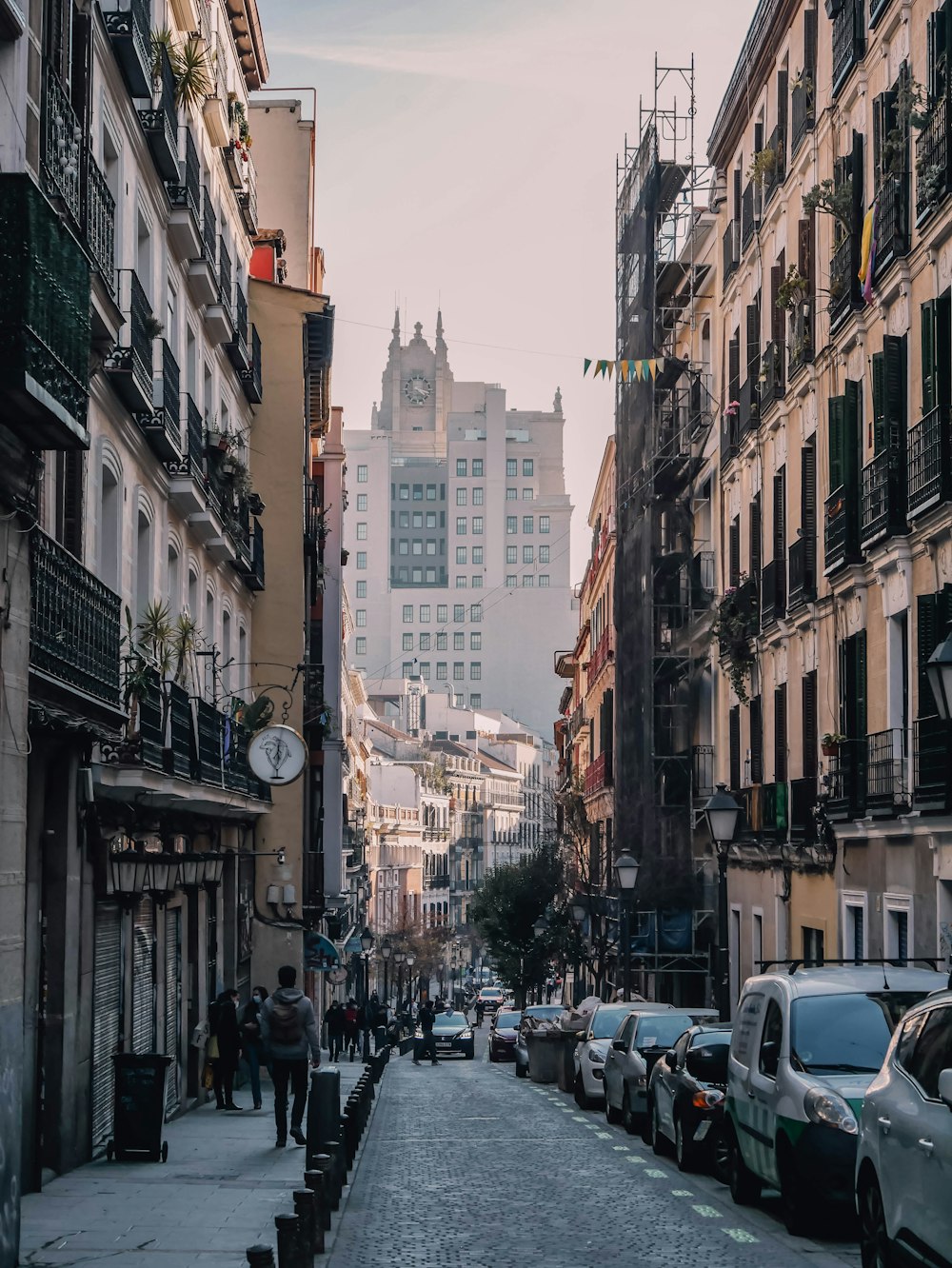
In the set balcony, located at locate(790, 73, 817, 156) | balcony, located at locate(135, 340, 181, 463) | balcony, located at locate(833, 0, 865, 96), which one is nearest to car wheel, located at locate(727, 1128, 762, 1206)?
balcony, located at locate(135, 340, 181, 463)

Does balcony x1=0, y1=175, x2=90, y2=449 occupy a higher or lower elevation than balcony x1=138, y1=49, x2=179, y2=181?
lower

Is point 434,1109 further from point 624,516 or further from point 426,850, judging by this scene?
point 426,850

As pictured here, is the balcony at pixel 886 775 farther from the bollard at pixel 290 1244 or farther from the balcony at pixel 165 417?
the bollard at pixel 290 1244

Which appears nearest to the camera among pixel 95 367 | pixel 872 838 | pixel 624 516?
pixel 95 367

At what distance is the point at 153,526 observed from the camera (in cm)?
2256

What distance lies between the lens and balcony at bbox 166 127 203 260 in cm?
2350

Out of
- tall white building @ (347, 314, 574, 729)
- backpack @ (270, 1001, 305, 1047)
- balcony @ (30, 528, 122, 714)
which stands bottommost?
backpack @ (270, 1001, 305, 1047)

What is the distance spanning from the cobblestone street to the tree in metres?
47.3

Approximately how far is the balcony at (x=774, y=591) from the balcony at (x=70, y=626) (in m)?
16.8

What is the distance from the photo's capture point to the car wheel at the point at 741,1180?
14.6m

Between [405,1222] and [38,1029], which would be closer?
[405,1222]

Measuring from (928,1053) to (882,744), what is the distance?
1493 cm

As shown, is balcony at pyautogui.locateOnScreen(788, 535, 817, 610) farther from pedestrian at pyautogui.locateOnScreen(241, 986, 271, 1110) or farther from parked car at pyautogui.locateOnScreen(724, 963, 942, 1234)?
parked car at pyautogui.locateOnScreen(724, 963, 942, 1234)

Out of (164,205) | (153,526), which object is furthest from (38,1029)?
(164,205)
